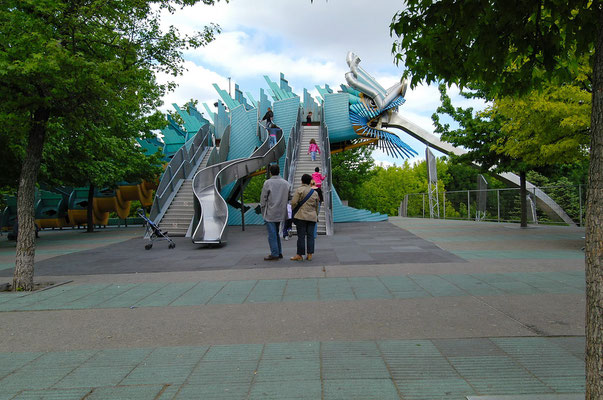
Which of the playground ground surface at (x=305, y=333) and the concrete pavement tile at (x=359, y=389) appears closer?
the concrete pavement tile at (x=359, y=389)

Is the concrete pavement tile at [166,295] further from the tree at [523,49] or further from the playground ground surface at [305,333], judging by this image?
the tree at [523,49]

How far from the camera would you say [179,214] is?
17.1m

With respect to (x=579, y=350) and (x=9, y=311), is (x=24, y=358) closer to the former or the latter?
(x=9, y=311)

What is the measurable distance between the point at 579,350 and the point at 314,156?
1780 centimetres

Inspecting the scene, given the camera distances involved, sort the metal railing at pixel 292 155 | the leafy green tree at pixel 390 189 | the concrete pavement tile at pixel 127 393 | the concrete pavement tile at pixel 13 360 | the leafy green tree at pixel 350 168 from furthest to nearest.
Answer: the leafy green tree at pixel 390 189, the leafy green tree at pixel 350 168, the metal railing at pixel 292 155, the concrete pavement tile at pixel 13 360, the concrete pavement tile at pixel 127 393

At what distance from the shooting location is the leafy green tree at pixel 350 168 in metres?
35.8

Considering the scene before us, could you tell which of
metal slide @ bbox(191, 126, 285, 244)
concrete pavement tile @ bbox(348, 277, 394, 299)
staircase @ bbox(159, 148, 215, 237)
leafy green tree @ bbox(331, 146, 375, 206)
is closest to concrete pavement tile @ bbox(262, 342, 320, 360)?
concrete pavement tile @ bbox(348, 277, 394, 299)

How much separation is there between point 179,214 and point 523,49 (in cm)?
1556

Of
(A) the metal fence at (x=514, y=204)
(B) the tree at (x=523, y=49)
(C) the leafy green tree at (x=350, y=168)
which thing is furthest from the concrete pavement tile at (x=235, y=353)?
(C) the leafy green tree at (x=350, y=168)

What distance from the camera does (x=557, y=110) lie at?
9.34 meters

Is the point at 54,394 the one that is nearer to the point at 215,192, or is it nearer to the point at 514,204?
the point at 215,192

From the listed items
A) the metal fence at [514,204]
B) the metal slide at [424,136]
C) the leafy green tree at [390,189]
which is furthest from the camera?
the leafy green tree at [390,189]

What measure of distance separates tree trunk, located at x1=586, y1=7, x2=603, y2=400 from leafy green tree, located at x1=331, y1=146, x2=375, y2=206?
33376mm

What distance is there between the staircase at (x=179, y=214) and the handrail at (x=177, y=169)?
237mm
